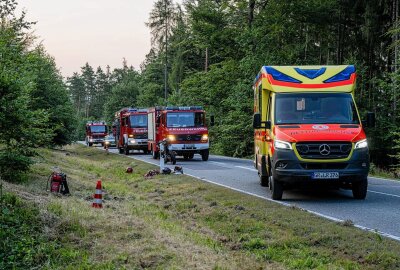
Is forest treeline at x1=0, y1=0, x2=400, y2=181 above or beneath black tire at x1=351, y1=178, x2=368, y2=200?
above

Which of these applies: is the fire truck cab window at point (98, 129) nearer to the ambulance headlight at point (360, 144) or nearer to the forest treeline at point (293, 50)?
the forest treeline at point (293, 50)

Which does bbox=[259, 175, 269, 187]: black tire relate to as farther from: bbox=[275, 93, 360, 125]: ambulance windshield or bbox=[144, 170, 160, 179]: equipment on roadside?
bbox=[144, 170, 160, 179]: equipment on roadside

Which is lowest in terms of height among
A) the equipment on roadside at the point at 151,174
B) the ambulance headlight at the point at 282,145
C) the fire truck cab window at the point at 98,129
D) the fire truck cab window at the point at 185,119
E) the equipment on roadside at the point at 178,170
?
the equipment on roadside at the point at 151,174

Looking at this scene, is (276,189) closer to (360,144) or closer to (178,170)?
(360,144)

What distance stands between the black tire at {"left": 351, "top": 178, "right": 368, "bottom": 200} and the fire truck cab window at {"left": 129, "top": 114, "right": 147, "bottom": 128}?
2552 cm

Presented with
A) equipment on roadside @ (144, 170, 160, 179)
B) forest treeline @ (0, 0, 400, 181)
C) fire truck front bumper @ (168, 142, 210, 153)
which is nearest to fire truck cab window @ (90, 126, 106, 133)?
forest treeline @ (0, 0, 400, 181)

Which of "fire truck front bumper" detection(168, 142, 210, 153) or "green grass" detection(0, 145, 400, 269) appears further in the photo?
"fire truck front bumper" detection(168, 142, 210, 153)

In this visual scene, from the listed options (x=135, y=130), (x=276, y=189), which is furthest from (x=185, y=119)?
(x=276, y=189)

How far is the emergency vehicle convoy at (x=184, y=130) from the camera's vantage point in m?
26.2

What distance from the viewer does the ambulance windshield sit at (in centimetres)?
1170

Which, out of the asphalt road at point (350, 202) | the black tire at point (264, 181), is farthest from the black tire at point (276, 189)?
the black tire at point (264, 181)

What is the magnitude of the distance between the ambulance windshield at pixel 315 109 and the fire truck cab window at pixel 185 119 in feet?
48.5

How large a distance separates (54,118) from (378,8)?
21.7 m

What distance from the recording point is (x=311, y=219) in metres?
9.05
